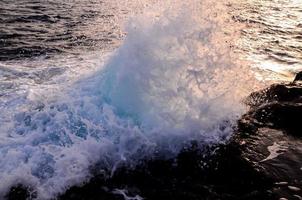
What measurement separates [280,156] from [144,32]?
360 cm

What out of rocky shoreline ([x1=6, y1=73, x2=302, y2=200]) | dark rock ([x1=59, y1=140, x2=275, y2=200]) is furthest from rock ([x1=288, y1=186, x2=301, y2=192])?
dark rock ([x1=59, y1=140, x2=275, y2=200])

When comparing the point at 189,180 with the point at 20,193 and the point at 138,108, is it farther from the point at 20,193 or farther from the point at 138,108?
the point at 20,193

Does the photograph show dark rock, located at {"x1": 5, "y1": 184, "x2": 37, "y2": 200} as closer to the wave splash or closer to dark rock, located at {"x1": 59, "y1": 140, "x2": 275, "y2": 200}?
the wave splash

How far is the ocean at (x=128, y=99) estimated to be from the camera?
5855mm

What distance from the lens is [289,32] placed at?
15.1m

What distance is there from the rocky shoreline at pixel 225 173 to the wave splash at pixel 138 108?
26cm

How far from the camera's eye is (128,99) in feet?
23.2

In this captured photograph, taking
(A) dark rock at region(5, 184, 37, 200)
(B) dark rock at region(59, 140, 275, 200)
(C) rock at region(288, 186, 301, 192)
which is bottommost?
(A) dark rock at region(5, 184, 37, 200)

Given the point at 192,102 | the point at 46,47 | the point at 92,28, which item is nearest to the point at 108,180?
the point at 192,102

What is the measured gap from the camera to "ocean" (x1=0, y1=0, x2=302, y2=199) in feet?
19.2

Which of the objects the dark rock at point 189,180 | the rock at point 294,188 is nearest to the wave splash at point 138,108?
the dark rock at point 189,180

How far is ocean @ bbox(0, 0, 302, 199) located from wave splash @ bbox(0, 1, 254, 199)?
0.02 meters

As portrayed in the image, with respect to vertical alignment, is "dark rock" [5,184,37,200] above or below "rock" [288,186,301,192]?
below

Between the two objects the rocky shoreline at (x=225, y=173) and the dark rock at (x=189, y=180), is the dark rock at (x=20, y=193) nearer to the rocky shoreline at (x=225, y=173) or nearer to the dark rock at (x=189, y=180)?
the rocky shoreline at (x=225, y=173)
